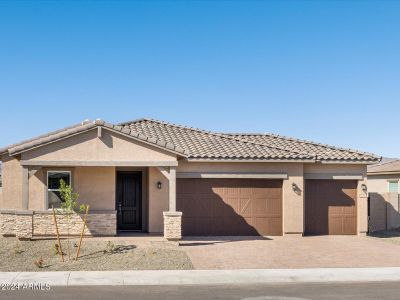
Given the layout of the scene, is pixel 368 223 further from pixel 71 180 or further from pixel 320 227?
pixel 71 180

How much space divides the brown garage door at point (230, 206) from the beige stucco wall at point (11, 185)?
649 cm

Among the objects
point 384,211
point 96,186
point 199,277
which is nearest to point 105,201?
point 96,186

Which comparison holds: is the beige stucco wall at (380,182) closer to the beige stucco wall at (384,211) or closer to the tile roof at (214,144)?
the beige stucco wall at (384,211)

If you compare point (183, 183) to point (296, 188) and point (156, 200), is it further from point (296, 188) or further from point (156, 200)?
point (296, 188)

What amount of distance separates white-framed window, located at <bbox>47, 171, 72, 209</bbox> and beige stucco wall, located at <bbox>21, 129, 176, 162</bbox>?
1.48 meters

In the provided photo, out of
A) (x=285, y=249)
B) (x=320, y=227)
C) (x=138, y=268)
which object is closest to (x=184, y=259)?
(x=138, y=268)

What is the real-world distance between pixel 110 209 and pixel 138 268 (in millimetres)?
5951

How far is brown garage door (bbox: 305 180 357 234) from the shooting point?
74.9 ft

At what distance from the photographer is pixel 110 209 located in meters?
20.6

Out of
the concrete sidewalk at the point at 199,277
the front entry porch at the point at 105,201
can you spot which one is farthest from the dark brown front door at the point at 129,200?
the concrete sidewalk at the point at 199,277

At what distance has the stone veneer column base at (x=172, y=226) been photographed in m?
19.0

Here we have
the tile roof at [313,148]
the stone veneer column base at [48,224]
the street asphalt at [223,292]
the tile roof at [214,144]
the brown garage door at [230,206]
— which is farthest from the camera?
the tile roof at [313,148]

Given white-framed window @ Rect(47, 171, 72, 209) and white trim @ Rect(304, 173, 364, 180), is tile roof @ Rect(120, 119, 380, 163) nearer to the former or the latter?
white trim @ Rect(304, 173, 364, 180)

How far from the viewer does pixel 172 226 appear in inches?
751
